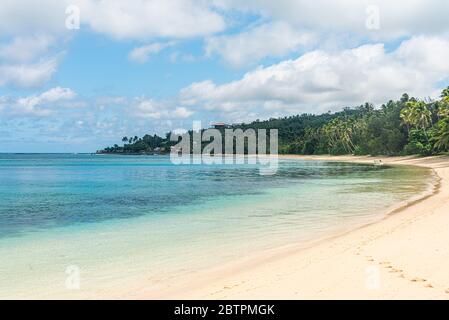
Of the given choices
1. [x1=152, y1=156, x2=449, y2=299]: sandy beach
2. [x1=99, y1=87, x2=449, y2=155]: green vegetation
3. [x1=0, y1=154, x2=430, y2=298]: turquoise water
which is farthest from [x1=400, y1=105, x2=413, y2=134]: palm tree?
[x1=152, y1=156, x2=449, y2=299]: sandy beach

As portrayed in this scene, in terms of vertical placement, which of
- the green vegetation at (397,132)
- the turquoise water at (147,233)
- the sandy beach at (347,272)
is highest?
the green vegetation at (397,132)

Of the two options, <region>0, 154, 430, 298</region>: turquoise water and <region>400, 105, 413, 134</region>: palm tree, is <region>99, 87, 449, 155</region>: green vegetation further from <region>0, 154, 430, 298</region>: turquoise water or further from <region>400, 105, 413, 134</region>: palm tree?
<region>0, 154, 430, 298</region>: turquoise water

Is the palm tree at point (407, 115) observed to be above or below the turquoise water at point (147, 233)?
above

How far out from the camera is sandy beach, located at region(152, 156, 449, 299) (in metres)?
7.23

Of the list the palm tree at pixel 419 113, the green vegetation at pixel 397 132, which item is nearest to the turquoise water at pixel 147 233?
the green vegetation at pixel 397 132

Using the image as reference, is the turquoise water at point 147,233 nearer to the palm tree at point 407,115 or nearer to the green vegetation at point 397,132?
the green vegetation at point 397,132

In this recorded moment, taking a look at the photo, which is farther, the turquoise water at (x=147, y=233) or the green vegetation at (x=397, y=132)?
the green vegetation at (x=397, y=132)

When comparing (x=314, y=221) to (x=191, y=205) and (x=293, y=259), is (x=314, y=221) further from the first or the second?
(x=191, y=205)

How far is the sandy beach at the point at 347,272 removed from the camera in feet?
23.7

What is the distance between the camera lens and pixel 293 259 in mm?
10469
